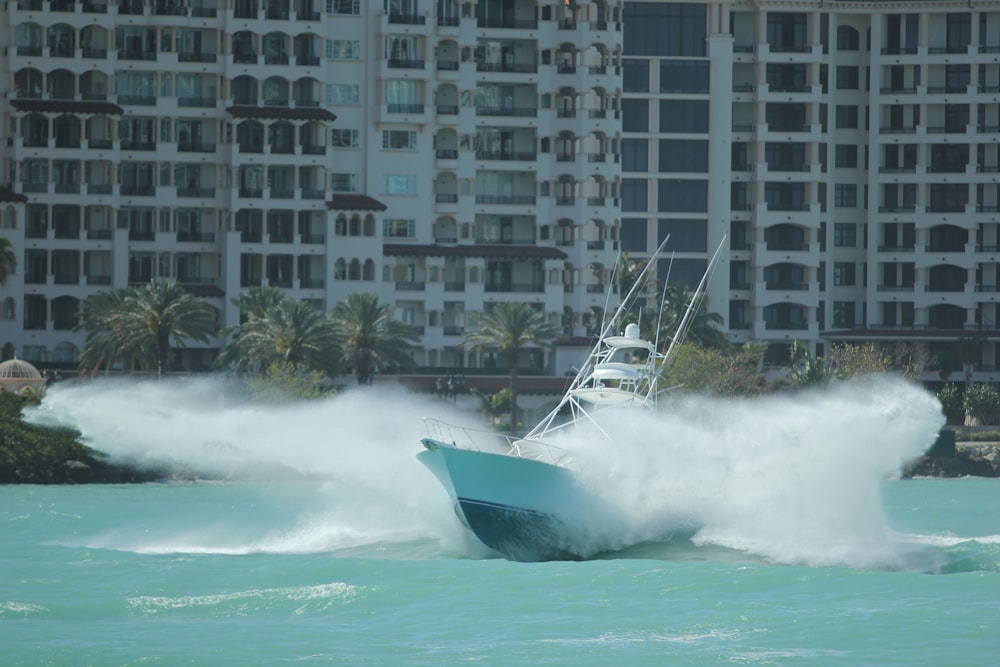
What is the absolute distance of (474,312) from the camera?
410 ft

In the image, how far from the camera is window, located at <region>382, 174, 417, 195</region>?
127 meters

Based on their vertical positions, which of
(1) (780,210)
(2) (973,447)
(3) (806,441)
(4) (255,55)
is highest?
(4) (255,55)

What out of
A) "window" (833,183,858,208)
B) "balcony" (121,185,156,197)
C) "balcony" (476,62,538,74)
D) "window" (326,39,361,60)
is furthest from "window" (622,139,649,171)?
"balcony" (121,185,156,197)

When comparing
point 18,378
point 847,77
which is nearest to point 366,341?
point 18,378

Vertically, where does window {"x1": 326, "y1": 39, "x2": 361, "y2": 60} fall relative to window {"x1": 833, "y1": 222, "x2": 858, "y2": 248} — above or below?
above

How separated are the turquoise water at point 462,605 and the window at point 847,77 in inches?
3527

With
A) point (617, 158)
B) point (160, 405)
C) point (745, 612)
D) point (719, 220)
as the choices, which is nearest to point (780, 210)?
point (719, 220)

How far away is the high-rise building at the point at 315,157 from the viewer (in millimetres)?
121000

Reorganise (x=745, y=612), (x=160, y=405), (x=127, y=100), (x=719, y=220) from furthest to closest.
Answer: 1. (x=719, y=220)
2. (x=127, y=100)
3. (x=160, y=405)
4. (x=745, y=612)

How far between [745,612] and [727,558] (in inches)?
293

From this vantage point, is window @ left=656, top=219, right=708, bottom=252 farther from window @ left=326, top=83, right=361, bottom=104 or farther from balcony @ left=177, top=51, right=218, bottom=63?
balcony @ left=177, top=51, right=218, bottom=63

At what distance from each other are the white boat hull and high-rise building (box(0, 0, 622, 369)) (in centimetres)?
7562

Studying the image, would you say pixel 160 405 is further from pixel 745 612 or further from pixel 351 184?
pixel 351 184

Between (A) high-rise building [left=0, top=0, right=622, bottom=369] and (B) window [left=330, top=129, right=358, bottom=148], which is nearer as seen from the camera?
(A) high-rise building [left=0, top=0, right=622, bottom=369]
